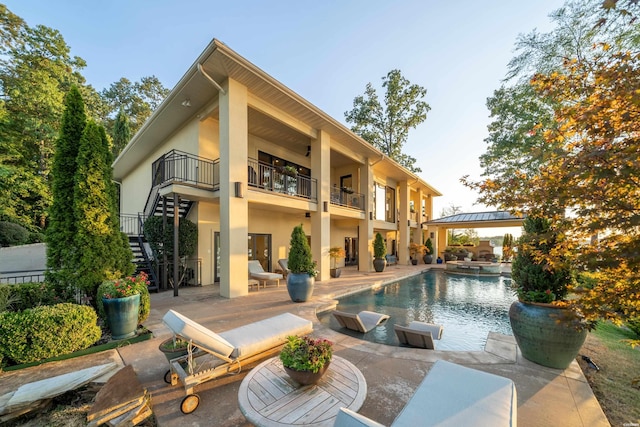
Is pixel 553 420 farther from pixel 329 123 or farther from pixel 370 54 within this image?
pixel 370 54

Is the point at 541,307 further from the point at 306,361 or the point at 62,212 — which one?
the point at 62,212

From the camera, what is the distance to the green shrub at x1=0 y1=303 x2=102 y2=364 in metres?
3.37

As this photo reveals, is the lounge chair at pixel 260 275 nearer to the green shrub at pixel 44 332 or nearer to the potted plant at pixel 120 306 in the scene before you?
the potted plant at pixel 120 306

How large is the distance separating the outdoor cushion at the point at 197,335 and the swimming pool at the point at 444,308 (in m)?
3.34

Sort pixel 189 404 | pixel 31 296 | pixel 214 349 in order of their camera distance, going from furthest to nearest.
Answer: pixel 31 296 < pixel 214 349 < pixel 189 404

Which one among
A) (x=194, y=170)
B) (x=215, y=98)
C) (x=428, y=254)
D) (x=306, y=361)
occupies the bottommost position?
(x=428, y=254)

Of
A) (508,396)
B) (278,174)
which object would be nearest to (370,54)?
(278,174)

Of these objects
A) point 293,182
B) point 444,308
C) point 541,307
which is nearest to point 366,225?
point 293,182

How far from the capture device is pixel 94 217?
4.88 m

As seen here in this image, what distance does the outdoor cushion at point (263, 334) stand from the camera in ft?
10.9

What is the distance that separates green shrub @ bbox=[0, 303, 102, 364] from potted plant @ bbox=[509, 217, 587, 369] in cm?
671

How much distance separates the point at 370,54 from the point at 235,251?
29.0 feet

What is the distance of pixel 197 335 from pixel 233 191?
5.49 metres

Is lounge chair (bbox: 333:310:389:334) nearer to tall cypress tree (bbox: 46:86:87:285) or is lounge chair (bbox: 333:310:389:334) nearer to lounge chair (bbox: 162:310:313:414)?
lounge chair (bbox: 162:310:313:414)
